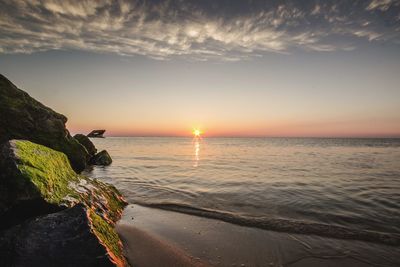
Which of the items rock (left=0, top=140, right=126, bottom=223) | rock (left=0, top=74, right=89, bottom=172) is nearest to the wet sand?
rock (left=0, top=140, right=126, bottom=223)

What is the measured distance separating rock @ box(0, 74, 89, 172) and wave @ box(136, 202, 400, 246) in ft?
24.4

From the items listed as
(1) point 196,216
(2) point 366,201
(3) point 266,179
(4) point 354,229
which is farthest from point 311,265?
(3) point 266,179

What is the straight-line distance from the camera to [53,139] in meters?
11.8

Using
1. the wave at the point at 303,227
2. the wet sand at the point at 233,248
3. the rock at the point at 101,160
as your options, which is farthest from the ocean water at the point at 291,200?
the rock at the point at 101,160

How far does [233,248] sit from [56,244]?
3618 millimetres

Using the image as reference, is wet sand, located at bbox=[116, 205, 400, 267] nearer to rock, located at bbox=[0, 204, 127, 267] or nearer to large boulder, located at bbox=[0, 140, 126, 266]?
large boulder, located at bbox=[0, 140, 126, 266]

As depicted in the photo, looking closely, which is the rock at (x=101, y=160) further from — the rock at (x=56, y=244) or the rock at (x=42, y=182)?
the rock at (x=56, y=244)

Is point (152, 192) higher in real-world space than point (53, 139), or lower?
lower

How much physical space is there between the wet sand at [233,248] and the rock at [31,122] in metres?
6.54

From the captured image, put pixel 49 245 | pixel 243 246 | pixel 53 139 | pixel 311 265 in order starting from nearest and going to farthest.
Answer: pixel 49 245 < pixel 311 265 < pixel 243 246 < pixel 53 139

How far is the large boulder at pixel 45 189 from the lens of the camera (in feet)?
13.6

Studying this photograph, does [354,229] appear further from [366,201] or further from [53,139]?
[53,139]

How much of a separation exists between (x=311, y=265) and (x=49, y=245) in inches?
186

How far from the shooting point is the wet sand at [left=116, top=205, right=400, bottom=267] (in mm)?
4930
